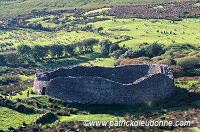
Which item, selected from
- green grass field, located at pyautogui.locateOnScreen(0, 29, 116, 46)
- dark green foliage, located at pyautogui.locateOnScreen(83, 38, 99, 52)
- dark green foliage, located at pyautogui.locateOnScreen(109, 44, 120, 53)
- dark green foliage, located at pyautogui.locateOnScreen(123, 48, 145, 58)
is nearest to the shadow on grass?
dark green foliage, located at pyautogui.locateOnScreen(123, 48, 145, 58)

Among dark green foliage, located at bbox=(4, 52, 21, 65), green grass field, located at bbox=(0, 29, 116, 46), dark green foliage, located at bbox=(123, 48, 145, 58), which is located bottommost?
dark green foliage, located at bbox=(4, 52, 21, 65)

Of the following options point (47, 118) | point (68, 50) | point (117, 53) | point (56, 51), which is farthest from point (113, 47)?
point (47, 118)

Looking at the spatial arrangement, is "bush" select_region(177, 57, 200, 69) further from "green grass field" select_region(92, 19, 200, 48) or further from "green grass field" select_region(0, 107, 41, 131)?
"green grass field" select_region(0, 107, 41, 131)

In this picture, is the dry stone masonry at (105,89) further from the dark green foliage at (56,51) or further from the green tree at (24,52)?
the dark green foliage at (56,51)

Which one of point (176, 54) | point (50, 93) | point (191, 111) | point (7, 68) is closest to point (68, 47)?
point (7, 68)

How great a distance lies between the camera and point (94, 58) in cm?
12281

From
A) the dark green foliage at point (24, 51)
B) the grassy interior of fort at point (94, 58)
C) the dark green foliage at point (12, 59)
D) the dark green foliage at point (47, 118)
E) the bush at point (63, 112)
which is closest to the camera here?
the dark green foliage at point (47, 118)

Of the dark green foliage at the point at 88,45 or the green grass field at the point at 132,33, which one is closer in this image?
the dark green foliage at the point at 88,45

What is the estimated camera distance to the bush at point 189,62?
10025 cm

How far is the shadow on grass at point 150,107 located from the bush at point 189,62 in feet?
69.0

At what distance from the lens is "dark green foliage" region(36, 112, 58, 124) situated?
67625mm

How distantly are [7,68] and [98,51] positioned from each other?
92.0ft

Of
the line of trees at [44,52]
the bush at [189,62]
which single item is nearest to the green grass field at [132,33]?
the line of trees at [44,52]

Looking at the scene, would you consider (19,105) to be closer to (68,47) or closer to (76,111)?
(76,111)
